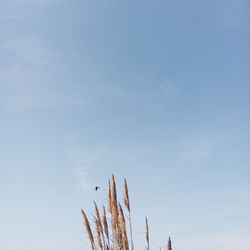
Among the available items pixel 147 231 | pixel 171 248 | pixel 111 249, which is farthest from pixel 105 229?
pixel 171 248

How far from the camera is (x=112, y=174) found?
500 centimetres

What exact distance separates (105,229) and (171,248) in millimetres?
1171

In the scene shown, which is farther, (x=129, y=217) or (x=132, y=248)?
(x=129, y=217)

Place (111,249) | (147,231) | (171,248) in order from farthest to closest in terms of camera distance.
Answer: (147,231), (111,249), (171,248)

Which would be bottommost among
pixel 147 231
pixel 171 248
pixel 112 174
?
pixel 171 248

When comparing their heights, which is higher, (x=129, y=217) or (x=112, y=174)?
(x=112, y=174)

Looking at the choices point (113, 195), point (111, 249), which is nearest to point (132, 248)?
point (111, 249)

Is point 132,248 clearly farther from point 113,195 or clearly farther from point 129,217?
point 113,195

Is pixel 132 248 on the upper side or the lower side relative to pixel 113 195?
lower

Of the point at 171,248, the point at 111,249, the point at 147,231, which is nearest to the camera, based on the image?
the point at 171,248

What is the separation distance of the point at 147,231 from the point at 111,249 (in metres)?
0.80

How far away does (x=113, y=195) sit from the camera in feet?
15.9

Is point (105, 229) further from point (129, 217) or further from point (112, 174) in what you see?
point (112, 174)

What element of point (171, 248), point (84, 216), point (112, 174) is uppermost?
point (112, 174)
